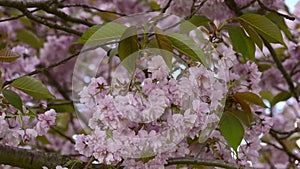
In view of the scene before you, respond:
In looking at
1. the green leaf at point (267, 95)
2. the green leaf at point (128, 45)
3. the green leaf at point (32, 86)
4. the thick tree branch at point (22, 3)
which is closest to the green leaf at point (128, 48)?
the green leaf at point (128, 45)

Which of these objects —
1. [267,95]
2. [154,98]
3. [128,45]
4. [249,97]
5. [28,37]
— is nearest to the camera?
[154,98]

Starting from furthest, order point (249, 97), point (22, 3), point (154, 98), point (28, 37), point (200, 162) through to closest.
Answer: point (28, 37), point (22, 3), point (249, 97), point (200, 162), point (154, 98)

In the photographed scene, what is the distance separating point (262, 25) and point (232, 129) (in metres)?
0.27

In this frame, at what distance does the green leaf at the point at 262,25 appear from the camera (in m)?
1.35

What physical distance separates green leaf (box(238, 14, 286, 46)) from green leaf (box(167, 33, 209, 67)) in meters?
0.23

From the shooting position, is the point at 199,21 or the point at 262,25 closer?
the point at 262,25

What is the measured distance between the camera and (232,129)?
4.39 feet

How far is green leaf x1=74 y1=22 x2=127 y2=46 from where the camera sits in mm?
1165

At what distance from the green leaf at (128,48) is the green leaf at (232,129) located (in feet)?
1.01

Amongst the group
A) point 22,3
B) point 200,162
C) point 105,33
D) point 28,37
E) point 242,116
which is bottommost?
point 200,162

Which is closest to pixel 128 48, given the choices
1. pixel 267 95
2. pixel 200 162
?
pixel 200 162

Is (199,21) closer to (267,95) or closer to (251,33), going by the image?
(251,33)

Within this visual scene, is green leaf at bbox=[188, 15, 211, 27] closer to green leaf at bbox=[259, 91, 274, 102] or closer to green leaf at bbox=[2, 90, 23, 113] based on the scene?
green leaf at bbox=[2, 90, 23, 113]

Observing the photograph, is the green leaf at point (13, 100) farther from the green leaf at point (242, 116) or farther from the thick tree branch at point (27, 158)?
the green leaf at point (242, 116)
